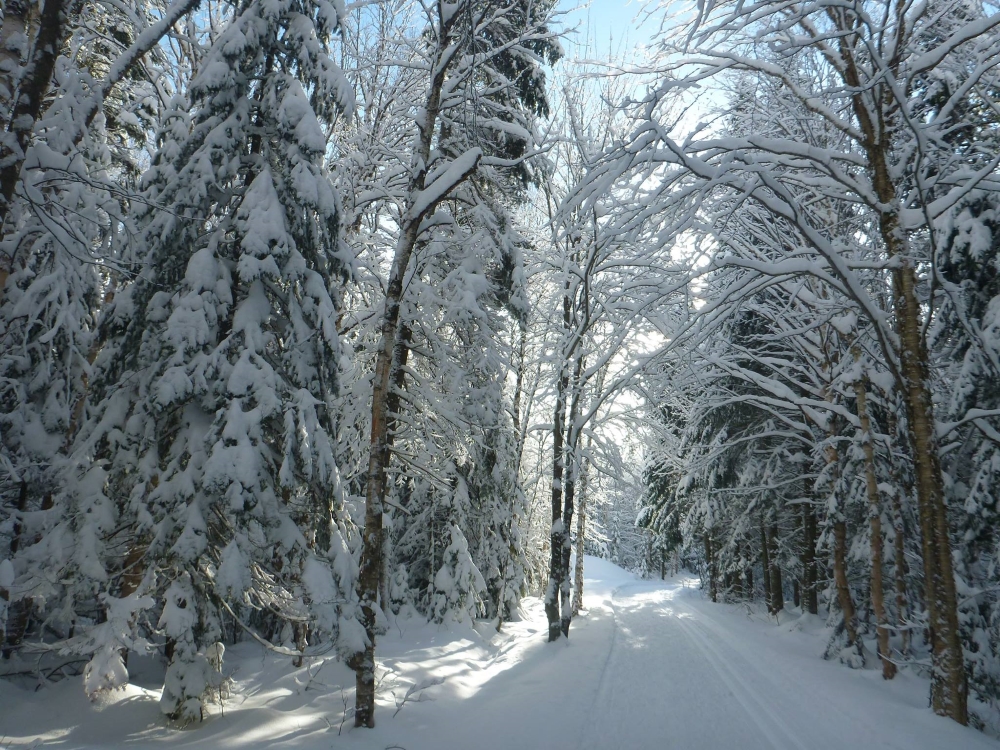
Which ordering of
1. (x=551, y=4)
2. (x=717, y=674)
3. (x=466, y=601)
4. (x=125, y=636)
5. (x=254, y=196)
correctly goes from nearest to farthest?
(x=125, y=636), (x=254, y=196), (x=717, y=674), (x=551, y=4), (x=466, y=601)

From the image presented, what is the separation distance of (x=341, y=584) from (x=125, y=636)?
2.21 metres

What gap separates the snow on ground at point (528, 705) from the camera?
5.96 meters

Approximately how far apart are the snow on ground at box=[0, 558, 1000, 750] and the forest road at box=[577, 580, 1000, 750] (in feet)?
0.10

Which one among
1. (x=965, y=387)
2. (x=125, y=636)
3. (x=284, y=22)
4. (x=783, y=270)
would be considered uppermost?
(x=284, y=22)

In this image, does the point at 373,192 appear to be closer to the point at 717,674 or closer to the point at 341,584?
the point at 341,584

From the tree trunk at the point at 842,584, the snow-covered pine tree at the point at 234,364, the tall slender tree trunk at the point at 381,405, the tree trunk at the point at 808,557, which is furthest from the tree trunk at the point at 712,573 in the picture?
the snow-covered pine tree at the point at 234,364

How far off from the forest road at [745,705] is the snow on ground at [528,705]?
0.03 metres

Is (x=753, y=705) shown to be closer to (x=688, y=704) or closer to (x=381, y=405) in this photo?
(x=688, y=704)

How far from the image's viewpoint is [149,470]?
628 centimetres

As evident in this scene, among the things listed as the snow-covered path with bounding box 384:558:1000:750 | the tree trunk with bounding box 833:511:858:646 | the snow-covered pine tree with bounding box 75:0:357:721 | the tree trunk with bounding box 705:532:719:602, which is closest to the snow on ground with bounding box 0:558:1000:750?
the snow-covered path with bounding box 384:558:1000:750

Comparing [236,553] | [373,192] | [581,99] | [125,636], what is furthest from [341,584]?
[581,99]

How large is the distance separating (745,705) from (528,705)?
11.2 feet

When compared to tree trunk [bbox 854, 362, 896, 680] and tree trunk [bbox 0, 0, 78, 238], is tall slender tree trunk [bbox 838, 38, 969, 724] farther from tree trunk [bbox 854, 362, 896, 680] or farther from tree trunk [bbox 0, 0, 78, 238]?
tree trunk [bbox 0, 0, 78, 238]

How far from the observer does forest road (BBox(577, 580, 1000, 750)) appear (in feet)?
21.8
